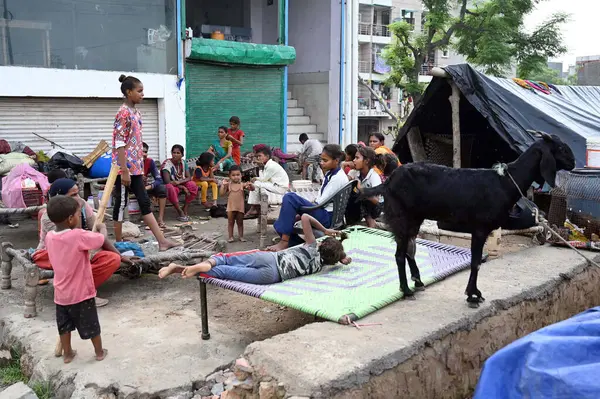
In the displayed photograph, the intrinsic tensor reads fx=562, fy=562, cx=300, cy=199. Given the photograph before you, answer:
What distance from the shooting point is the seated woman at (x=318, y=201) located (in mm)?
5902

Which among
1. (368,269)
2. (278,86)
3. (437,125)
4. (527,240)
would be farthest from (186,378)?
(278,86)

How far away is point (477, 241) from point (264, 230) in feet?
10.2

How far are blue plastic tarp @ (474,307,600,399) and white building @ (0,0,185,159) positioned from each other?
867cm

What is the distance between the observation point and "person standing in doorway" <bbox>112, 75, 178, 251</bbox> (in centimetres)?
575

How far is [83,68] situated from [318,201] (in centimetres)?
571

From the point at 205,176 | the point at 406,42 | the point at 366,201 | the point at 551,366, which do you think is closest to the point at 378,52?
the point at 406,42

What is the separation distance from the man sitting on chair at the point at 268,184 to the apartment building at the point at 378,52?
25.0 meters

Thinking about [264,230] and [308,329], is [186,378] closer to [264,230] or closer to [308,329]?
[308,329]

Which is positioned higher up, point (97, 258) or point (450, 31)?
point (450, 31)

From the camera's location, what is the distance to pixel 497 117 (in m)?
7.58

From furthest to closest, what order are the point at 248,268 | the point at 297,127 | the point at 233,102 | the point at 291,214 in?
the point at 297,127
the point at 233,102
the point at 291,214
the point at 248,268

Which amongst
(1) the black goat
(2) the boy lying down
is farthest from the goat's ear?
(2) the boy lying down

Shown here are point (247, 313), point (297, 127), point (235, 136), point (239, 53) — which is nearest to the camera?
point (247, 313)

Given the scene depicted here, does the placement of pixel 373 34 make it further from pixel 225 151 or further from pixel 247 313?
pixel 247 313
